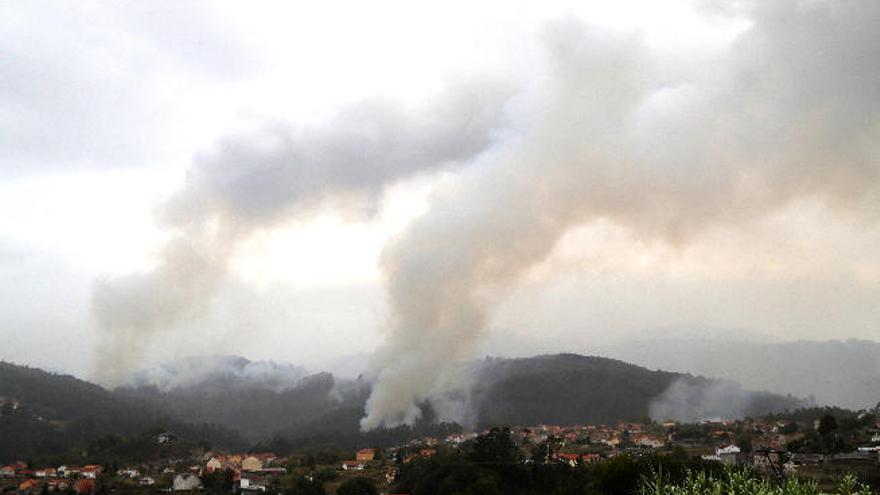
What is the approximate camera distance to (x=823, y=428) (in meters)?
94.9

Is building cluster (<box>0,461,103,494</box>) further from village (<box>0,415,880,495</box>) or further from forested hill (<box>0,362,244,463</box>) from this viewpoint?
forested hill (<box>0,362,244,463</box>)

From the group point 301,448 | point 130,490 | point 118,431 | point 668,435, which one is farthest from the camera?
point 118,431

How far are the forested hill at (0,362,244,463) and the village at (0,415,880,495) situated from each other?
879 centimetres

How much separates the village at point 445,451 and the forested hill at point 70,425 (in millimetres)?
8787

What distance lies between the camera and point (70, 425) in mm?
155250

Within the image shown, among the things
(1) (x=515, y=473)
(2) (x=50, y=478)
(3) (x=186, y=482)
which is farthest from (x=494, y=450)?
(2) (x=50, y=478)

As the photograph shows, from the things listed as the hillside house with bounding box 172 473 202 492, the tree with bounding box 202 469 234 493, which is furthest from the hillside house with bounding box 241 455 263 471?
the hillside house with bounding box 172 473 202 492

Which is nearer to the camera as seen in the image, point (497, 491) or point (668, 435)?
point (497, 491)

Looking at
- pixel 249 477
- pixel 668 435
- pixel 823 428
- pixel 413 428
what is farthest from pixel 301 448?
pixel 823 428

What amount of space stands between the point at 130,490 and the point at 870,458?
270ft

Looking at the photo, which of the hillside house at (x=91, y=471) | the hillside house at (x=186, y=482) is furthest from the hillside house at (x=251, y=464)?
the hillside house at (x=91, y=471)

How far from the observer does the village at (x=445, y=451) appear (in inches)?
3275

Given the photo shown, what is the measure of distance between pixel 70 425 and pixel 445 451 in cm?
9195

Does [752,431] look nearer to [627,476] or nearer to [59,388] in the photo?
[627,476]
